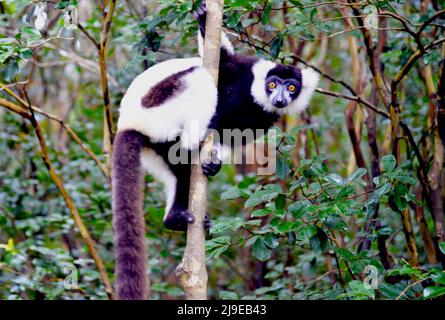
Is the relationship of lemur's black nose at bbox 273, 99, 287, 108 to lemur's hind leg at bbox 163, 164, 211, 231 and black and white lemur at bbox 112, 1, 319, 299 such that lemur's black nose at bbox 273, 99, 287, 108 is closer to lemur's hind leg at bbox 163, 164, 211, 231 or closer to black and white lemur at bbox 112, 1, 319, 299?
black and white lemur at bbox 112, 1, 319, 299

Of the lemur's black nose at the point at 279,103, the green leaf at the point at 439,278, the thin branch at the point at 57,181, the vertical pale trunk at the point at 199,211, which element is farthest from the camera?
the lemur's black nose at the point at 279,103

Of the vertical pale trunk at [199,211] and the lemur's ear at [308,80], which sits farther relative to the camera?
the lemur's ear at [308,80]

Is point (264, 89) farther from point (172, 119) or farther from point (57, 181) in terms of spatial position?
point (57, 181)

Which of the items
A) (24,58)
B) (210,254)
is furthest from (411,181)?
(24,58)

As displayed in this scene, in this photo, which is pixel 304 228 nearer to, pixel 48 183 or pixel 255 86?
pixel 255 86

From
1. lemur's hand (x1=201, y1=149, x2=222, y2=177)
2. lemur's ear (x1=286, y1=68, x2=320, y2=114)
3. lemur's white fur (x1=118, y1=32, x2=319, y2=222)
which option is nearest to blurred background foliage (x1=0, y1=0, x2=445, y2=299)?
lemur's ear (x1=286, y1=68, x2=320, y2=114)

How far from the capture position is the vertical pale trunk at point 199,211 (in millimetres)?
3066

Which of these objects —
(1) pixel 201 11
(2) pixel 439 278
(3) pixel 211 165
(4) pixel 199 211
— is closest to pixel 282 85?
(1) pixel 201 11

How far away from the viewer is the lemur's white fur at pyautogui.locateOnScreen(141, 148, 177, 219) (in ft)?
13.5

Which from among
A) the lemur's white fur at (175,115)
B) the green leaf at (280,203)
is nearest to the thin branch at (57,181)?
the lemur's white fur at (175,115)

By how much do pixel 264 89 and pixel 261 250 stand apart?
66.4 inches

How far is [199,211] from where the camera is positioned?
319cm

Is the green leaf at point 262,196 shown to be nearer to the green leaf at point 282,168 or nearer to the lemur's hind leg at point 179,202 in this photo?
the green leaf at point 282,168
